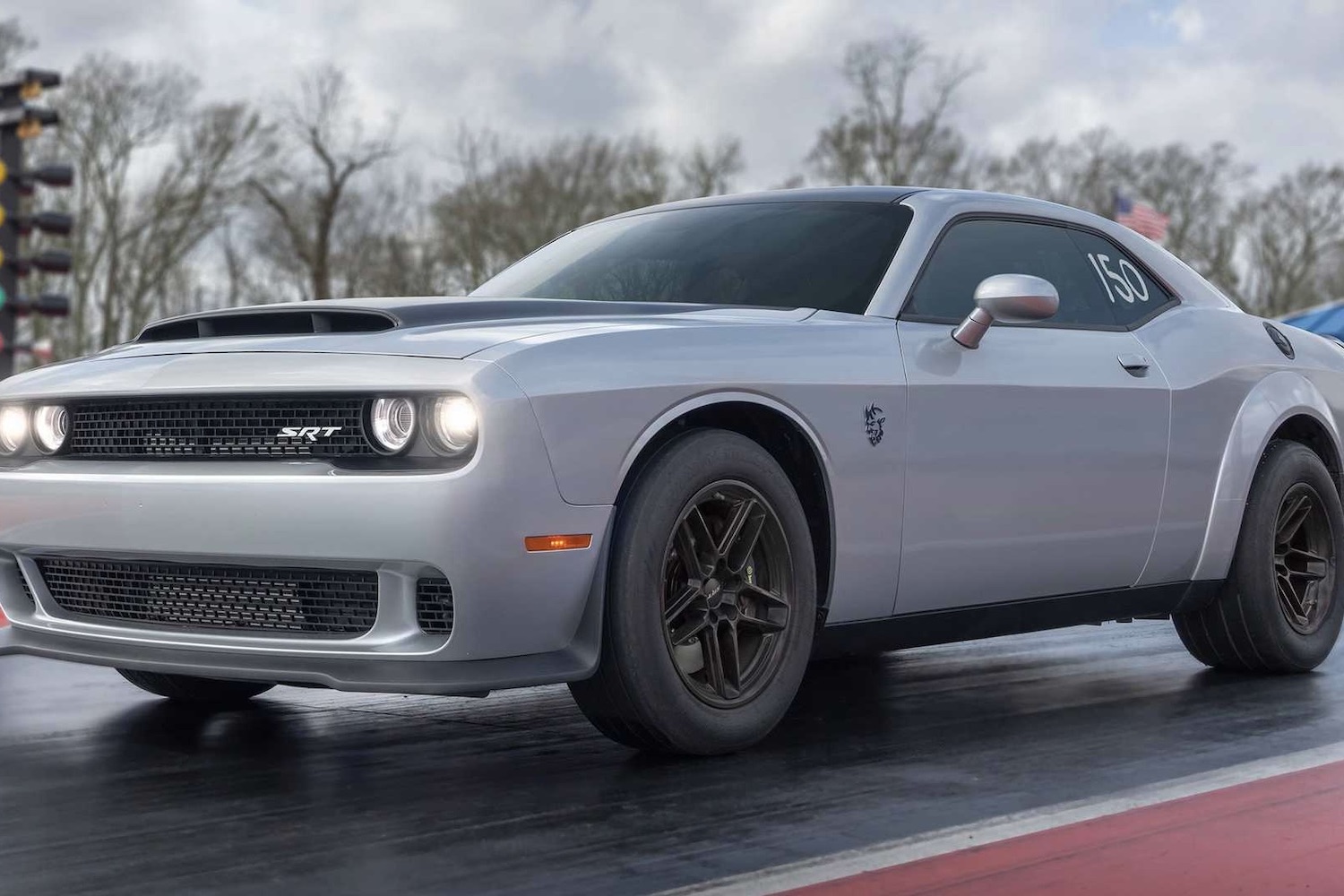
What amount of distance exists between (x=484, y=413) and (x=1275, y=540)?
3.47 meters

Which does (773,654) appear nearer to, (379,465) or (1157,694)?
(379,465)

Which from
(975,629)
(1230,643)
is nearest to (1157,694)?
(1230,643)

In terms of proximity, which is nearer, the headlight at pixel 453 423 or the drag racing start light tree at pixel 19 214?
the headlight at pixel 453 423

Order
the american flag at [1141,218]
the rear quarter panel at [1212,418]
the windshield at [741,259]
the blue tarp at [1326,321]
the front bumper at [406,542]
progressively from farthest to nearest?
1. the american flag at [1141,218]
2. the blue tarp at [1326,321]
3. the rear quarter panel at [1212,418]
4. the windshield at [741,259]
5. the front bumper at [406,542]

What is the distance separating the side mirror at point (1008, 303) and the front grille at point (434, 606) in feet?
5.81

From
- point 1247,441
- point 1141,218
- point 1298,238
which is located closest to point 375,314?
point 1247,441

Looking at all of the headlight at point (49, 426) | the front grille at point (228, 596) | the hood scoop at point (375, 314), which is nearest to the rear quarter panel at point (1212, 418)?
the hood scoop at point (375, 314)

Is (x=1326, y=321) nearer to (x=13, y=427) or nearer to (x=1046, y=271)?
(x=1046, y=271)

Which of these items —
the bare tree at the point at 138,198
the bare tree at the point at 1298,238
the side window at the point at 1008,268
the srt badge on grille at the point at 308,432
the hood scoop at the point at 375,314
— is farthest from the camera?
the bare tree at the point at 1298,238

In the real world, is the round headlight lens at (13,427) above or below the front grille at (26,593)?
above

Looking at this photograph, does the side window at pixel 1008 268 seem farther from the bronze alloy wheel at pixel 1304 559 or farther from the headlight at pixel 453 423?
the headlight at pixel 453 423

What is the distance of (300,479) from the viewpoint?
386 centimetres

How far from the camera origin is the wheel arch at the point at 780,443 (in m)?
4.18

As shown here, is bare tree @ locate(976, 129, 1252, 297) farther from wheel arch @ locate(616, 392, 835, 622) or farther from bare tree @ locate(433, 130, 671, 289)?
wheel arch @ locate(616, 392, 835, 622)
